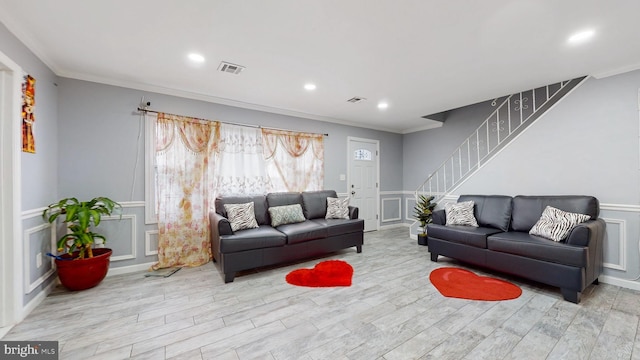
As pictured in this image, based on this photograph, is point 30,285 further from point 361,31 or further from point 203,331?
point 361,31

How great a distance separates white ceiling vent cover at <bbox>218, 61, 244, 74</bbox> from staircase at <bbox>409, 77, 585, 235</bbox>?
406cm

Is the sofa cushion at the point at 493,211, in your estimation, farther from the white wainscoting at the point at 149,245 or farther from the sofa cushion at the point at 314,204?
the white wainscoting at the point at 149,245

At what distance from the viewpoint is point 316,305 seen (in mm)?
2346

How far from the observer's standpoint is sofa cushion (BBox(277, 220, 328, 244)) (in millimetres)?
3327

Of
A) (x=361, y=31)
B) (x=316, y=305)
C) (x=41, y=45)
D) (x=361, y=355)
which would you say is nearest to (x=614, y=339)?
(x=361, y=355)

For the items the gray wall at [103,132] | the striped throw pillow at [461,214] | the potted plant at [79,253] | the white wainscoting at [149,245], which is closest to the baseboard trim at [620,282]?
the striped throw pillow at [461,214]

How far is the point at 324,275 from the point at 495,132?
3977mm

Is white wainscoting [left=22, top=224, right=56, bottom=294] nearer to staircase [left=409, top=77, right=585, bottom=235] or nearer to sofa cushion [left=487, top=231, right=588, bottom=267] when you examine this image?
sofa cushion [left=487, top=231, right=588, bottom=267]

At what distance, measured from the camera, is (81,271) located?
2.53 metres

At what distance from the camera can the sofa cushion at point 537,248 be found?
2.35 m

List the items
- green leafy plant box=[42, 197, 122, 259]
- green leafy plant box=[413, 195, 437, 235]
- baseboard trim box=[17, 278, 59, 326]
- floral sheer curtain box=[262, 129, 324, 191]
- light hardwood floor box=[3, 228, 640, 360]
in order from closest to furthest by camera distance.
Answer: light hardwood floor box=[3, 228, 640, 360], baseboard trim box=[17, 278, 59, 326], green leafy plant box=[42, 197, 122, 259], floral sheer curtain box=[262, 129, 324, 191], green leafy plant box=[413, 195, 437, 235]

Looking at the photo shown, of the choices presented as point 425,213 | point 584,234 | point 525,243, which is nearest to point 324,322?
point 525,243

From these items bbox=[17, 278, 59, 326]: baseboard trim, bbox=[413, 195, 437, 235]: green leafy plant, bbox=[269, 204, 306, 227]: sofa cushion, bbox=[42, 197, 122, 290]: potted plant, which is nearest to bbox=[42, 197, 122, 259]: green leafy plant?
bbox=[42, 197, 122, 290]: potted plant

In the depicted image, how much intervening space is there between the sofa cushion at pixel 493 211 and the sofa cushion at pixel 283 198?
284 centimetres
